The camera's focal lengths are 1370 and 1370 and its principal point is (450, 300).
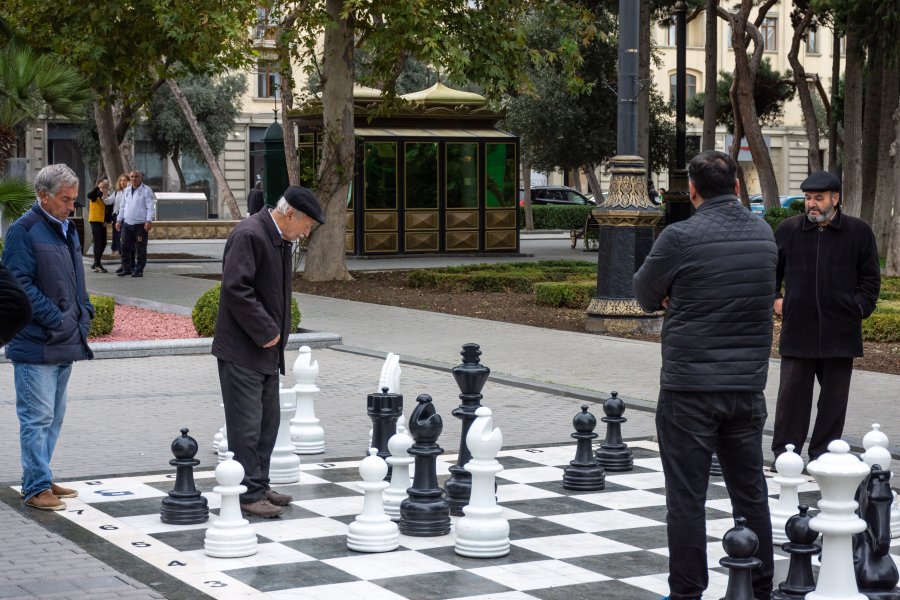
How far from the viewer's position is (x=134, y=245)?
75.3ft

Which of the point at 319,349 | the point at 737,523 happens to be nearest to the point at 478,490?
the point at 737,523

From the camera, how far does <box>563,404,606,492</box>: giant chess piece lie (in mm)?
7266

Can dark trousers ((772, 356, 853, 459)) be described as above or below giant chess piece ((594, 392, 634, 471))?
above

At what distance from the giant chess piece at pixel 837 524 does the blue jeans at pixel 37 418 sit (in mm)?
3851

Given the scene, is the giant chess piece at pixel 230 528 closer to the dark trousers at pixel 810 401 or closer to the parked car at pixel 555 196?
the dark trousers at pixel 810 401

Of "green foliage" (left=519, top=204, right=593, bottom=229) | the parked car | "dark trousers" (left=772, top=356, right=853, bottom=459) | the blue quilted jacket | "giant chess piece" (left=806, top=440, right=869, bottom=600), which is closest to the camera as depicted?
"giant chess piece" (left=806, top=440, right=869, bottom=600)

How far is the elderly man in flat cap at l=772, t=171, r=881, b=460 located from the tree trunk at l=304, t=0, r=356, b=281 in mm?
14777

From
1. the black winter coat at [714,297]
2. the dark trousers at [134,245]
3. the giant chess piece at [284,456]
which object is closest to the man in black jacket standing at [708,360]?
the black winter coat at [714,297]

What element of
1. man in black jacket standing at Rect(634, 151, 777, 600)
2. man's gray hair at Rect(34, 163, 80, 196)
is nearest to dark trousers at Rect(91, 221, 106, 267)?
man's gray hair at Rect(34, 163, 80, 196)

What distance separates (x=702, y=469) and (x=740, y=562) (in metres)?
0.60

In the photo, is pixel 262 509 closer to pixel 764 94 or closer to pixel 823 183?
pixel 823 183

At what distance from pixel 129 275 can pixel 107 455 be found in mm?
15651

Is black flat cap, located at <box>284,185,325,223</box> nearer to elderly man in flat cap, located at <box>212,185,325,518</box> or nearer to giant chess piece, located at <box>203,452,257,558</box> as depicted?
elderly man in flat cap, located at <box>212,185,325,518</box>

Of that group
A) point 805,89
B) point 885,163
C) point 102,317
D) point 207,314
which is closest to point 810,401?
point 207,314
